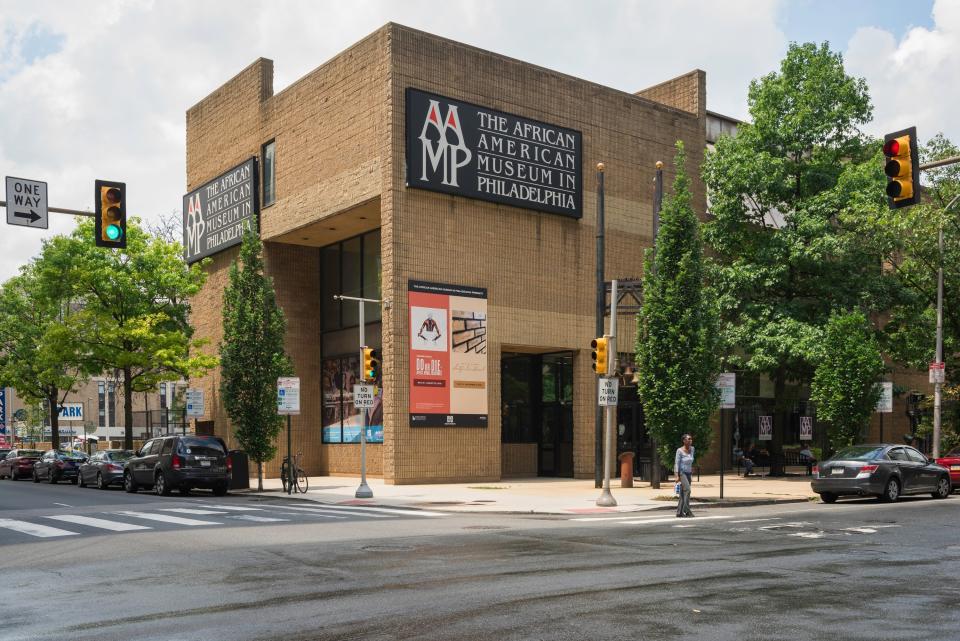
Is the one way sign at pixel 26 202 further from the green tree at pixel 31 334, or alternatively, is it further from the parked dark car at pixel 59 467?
the green tree at pixel 31 334

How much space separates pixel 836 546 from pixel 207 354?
32.0 metres

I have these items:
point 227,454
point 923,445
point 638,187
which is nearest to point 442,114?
point 638,187

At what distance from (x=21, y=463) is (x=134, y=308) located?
1100 centimetres

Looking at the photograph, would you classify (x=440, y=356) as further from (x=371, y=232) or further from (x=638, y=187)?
(x=638, y=187)

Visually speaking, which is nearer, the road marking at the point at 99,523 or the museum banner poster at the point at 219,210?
the road marking at the point at 99,523

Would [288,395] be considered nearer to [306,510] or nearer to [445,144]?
[306,510]

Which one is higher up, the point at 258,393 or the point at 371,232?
the point at 371,232

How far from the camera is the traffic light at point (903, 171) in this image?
501 inches

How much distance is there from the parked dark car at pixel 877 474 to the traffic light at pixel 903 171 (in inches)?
482

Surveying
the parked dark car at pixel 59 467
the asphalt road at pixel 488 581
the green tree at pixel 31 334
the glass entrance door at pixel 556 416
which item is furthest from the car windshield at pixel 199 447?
the green tree at pixel 31 334

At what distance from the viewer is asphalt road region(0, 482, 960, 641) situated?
795 cm

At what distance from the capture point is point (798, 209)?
34906 millimetres

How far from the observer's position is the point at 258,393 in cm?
3084

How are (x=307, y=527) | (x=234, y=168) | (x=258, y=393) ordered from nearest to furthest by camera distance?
(x=307, y=527) → (x=258, y=393) → (x=234, y=168)
